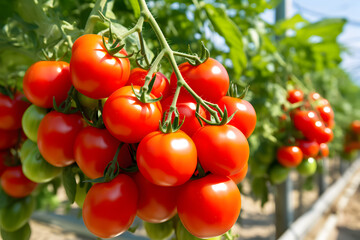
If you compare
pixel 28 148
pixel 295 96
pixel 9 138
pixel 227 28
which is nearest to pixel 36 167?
pixel 28 148

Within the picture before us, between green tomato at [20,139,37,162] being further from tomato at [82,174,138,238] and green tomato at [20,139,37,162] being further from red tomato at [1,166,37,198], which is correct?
tomato at [82,174,138,238]

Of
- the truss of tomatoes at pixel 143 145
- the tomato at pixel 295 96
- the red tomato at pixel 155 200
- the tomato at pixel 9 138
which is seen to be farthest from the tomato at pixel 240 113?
the tomato at pixel 295 96

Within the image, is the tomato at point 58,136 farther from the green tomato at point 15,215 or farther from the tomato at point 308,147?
the tomato at point 308,147

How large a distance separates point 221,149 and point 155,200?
0.37 feet

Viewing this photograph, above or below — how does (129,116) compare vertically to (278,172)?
above

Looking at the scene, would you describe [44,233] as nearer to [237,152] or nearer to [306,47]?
[306,47]

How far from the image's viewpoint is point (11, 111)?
0.54 metres

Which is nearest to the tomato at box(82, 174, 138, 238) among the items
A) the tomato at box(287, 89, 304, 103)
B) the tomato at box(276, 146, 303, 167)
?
the tomato at box(276, 146, 303, 167)

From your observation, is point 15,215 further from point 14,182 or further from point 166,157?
point 166,157

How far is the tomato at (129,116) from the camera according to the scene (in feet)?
1.08

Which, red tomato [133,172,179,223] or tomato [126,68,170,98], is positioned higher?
tomato [126,68,170,98]

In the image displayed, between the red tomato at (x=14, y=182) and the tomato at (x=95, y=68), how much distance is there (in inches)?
13.2

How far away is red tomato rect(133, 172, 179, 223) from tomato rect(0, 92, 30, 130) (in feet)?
1.04

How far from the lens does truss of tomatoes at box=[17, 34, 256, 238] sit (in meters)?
0.33
